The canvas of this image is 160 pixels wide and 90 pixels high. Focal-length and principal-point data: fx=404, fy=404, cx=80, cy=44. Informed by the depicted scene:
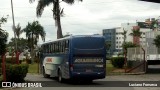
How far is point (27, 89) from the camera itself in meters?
20.1

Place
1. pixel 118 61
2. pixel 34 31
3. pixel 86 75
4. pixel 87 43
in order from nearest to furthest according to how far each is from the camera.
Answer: pixel 86 75 → pixel 87 43 → pixel 118 61 → pixel 34 31

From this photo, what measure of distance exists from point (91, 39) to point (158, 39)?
7822 centimetres

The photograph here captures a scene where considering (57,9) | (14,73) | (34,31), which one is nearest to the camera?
(14,73)

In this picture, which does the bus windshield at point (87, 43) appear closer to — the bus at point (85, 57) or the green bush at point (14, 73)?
the bus at point (85, 57)

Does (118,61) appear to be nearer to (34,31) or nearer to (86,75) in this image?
(86,75)

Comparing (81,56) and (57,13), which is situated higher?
(57,13)

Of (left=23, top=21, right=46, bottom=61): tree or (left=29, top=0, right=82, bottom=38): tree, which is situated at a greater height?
(left=29, top=0, right=82, bottom=38): tree

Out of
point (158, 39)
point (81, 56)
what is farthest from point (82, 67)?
point (158, 39)

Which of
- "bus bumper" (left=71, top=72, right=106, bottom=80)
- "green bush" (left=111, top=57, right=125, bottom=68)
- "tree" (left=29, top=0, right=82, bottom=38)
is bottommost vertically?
"green bush" (left=111, top=57, right=125, bottom=68)

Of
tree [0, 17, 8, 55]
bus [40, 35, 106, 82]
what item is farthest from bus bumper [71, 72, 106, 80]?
tree [0, 17, 8, 55]

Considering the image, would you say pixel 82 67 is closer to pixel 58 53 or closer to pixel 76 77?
pixel 76 77

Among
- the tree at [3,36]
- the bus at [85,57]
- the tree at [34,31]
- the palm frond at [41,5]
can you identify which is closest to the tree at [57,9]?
the palm frond at [41,5]

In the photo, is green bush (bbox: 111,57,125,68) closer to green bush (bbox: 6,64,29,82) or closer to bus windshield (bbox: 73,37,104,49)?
bus windshield (bbox: 73,37,104,49)

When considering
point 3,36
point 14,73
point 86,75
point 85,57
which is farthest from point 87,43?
point 3,36
